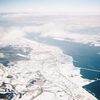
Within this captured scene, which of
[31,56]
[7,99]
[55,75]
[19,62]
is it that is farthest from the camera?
[31,56]

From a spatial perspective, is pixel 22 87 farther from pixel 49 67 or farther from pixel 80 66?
pixel 80 66

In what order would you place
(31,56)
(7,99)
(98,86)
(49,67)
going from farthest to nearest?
(31,56), (49,67), (98,86), (7,99)

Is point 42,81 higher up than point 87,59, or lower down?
lower down

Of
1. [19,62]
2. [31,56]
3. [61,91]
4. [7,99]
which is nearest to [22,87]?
[7,99]

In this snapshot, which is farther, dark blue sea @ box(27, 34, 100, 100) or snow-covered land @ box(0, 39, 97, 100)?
dark blue sea @ box(27, 34, 100, 100)

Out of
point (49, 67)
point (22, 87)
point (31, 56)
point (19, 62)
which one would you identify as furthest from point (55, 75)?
point (31, 56)

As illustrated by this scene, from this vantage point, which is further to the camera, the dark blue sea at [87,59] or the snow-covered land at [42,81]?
the dark blue sea at [87,59]

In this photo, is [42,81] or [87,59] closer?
[42,81]

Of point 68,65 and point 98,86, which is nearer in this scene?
point 98,86
